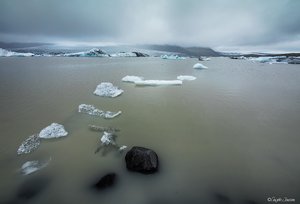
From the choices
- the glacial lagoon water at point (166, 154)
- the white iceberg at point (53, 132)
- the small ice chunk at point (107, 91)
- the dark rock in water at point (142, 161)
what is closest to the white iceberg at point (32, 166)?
the glacial lagoon water at point (166, 154)

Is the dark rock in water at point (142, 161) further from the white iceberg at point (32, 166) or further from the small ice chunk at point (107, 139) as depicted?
the white iceberg at point (32, 166)

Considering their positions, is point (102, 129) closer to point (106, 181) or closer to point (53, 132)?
point (53, 132)

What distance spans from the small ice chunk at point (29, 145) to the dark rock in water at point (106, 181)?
1710 millimetres

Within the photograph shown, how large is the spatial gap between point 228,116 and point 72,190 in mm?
4350

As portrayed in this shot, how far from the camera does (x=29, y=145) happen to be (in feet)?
10.7

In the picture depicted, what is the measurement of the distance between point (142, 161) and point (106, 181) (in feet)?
2.02

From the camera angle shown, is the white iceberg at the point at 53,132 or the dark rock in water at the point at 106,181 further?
the white iceberg at the point at 53,132

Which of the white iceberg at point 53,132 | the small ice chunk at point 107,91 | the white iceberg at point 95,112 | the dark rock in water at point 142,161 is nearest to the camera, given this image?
the dark rock in water at point 142,161

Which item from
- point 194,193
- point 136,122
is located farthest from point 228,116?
point 194,193

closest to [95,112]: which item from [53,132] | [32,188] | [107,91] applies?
[53,132]

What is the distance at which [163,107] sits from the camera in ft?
18.3

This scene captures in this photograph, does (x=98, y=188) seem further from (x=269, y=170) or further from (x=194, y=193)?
(x=269, y=170)

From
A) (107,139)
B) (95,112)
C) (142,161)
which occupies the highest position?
(142,161)

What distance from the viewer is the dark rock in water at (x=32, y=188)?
2200mm
